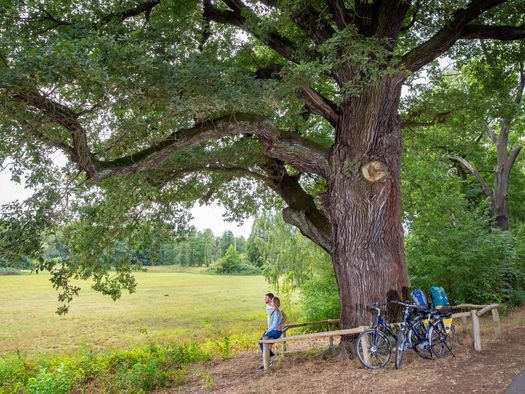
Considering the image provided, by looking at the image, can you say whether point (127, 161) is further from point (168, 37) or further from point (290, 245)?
point (290, 245)

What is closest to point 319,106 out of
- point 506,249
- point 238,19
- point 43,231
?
point 238,19

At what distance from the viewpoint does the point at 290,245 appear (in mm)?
16938

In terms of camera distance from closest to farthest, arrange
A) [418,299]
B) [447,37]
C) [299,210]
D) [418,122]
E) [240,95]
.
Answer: [240,95] → [418,299] → [447,37] → [299,210] → [418,122]

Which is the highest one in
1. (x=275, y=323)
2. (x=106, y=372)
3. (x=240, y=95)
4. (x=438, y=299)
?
(x=240, y=95)

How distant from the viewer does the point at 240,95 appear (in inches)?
264

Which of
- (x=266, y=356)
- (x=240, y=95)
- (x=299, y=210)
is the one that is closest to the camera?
(x=240, y=95)

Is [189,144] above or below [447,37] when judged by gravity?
below

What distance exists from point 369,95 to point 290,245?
9662 millimetres

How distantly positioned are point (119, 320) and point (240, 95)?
898 inches

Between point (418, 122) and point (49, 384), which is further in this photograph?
point (418, 122)

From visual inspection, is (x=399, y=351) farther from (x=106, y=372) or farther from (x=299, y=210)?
(x=106, y=372)

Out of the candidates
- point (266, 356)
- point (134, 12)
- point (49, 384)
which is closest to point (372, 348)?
point (266, 356)

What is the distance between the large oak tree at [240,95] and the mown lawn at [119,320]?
5612mm

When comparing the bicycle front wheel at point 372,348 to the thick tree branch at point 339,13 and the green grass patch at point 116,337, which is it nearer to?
the green grass patch at point 116,337
